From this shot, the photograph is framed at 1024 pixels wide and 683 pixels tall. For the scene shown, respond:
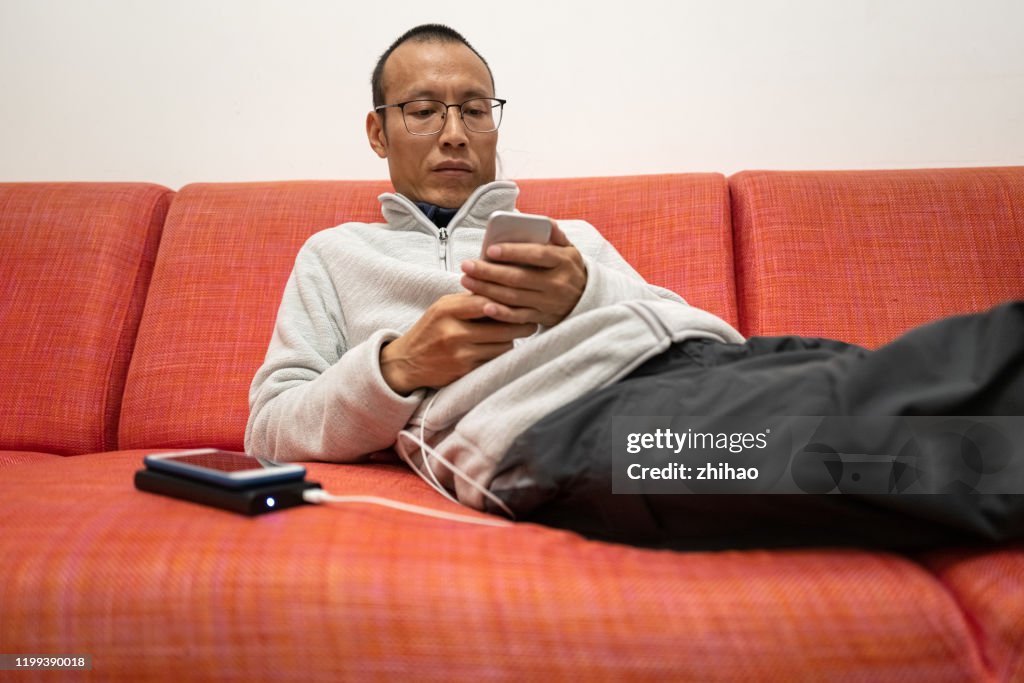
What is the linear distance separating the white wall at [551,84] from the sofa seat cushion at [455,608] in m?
1.20

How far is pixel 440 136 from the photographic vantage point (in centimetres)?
131

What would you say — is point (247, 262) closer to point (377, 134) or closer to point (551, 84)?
point (377, 134)

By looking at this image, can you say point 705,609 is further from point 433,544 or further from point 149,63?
point 149,63

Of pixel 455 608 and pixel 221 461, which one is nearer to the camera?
pixel 455 608

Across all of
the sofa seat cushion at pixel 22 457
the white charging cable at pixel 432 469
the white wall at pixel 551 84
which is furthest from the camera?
the white wall at pixel 551 84

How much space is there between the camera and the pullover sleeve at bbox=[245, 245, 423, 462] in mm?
959

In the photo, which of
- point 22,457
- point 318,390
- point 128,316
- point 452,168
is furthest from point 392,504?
point 128,316

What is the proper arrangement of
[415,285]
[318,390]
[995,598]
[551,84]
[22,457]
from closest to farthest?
[995,598] < [318,390] < [415,285] < [22,457] < [551,84]

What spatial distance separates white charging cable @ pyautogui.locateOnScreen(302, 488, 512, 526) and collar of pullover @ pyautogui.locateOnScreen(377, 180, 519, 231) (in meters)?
0.62

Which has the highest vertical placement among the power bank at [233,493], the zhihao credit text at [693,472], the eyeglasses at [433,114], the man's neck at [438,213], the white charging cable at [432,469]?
the eyeglasses at [433,114]

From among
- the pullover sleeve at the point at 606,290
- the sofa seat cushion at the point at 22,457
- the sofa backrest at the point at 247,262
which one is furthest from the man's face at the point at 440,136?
the sofa seat cushion at the point at 22,457

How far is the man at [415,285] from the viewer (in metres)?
0.92

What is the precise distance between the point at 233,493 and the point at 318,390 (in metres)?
0.29

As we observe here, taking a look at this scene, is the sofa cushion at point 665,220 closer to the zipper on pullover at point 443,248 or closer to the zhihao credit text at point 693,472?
the zipper on pullover at point 443,248
